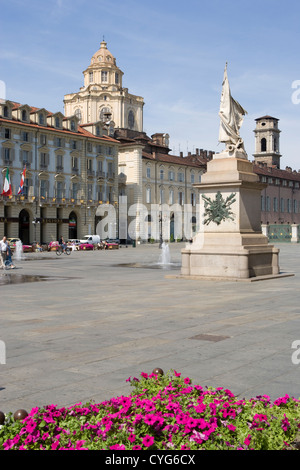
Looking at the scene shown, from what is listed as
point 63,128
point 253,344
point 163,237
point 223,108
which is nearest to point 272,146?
point 163,237

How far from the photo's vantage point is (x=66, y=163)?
7100 cm

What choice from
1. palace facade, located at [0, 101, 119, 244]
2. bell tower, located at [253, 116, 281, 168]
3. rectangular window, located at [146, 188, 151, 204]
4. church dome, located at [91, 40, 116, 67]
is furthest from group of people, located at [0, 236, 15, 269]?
bell tower, located at [253, 116, 281, 168]

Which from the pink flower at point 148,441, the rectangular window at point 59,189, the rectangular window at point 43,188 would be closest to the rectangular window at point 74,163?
the rectangular window at point 59,189

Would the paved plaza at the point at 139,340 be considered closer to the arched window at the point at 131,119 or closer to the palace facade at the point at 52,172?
the palace facade at the point at 52,172

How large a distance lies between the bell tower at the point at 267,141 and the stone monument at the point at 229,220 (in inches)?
4857

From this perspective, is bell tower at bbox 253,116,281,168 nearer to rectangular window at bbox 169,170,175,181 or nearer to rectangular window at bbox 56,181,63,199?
rectangular window at bbox 169,170,175,181

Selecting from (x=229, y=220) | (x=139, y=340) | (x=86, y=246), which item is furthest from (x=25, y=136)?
(x=139, y=340)

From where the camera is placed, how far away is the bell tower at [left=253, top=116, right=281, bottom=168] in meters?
141

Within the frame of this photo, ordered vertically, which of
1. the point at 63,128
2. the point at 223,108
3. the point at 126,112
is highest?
the point at 126,112

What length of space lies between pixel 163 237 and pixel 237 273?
6629cm

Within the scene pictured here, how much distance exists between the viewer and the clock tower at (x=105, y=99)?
314 ft

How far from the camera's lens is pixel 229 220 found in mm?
19766

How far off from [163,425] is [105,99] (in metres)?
95.4
